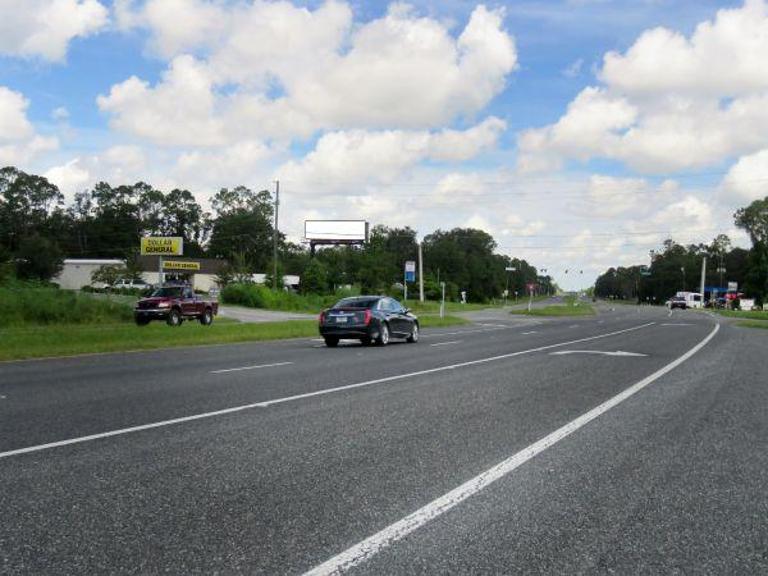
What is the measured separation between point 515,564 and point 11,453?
482 centimetres

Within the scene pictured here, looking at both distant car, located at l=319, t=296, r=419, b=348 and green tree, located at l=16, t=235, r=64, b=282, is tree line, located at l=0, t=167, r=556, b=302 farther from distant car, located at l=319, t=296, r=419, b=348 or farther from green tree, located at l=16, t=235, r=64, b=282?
distant car, located at l=319, t=296, r=419, b=348

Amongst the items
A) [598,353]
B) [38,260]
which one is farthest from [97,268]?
[598,353]

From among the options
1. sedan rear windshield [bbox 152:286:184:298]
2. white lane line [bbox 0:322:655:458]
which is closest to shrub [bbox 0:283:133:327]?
sedan rear windshield [bbox 152:286:184:298]

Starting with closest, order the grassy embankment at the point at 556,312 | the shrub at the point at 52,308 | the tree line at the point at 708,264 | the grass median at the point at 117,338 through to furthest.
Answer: the grass median at the point at 117,338, the shrub at the point at 52,308, the grassy embankment at the point at 556,312, the tree line at the point at 708,264

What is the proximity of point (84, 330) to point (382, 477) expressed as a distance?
23.8 m

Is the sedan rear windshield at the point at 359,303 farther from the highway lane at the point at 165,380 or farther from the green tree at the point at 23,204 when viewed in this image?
the green tree at the point at 23,204

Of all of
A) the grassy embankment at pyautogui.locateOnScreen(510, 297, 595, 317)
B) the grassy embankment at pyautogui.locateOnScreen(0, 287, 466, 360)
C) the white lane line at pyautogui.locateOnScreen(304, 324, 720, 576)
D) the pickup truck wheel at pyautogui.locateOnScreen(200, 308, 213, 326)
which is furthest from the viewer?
the grassy embankment at pyautogui.locateOnScreen(510, 297, 595, 317)

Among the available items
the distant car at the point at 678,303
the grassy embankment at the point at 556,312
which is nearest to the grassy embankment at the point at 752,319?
the grassy embankment at the point at 556,312

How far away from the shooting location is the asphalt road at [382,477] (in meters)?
4.17

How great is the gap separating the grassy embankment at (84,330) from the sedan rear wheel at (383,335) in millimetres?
5014

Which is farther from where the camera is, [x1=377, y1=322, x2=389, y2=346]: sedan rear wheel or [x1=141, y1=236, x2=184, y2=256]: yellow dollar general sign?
[x1=141, y1=236, x2=184, y2=256]: yellow dollar general sign

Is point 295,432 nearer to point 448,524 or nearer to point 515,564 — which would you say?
point 448,524

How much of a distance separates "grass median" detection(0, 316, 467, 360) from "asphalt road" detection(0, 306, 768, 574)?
26.2 feet

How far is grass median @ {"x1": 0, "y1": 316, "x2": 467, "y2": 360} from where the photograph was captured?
64.4 feet
